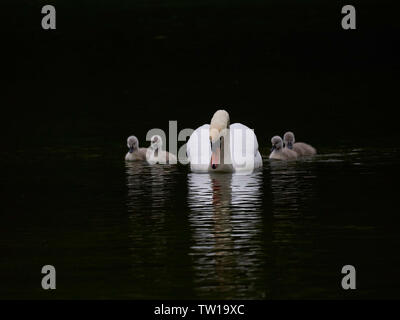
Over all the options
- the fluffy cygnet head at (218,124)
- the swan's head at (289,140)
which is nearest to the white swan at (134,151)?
the fluffy cygnet head at (218,124)

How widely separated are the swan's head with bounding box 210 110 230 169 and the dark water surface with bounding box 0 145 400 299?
0.90ft

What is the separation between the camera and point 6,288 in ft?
40.6

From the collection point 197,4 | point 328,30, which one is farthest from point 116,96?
point 197,4

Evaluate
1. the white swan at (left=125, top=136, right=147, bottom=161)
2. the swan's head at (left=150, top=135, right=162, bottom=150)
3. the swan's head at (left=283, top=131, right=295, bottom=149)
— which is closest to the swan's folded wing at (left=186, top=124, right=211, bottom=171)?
the swan's head at (left=150, top=135, right=162, bottom=150)

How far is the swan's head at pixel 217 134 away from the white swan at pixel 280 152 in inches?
38.0

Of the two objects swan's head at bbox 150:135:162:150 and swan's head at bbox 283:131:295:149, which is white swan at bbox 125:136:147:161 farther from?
swan's head at bbox 283:131:295:149

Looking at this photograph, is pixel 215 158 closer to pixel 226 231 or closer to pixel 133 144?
pixel 133 144

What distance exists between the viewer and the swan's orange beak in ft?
62.0

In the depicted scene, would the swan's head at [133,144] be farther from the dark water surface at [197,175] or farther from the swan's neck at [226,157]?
the swan's neck at [226,157]

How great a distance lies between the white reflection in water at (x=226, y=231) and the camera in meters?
12.5

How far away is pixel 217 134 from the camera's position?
1927 centimetres

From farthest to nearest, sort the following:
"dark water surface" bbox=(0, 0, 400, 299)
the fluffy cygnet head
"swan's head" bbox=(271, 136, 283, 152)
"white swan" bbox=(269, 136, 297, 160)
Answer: "swan's head" bbox=(271, 136, 283, 152) → "white swan" bbox=(269, 136, 297, 160) → the fluffy cygnet head → "dark water surface" bbox=(0, 0, 400, 299)

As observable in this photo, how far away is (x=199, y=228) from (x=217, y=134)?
452 cm

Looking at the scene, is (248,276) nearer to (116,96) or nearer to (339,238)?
(339,238)
